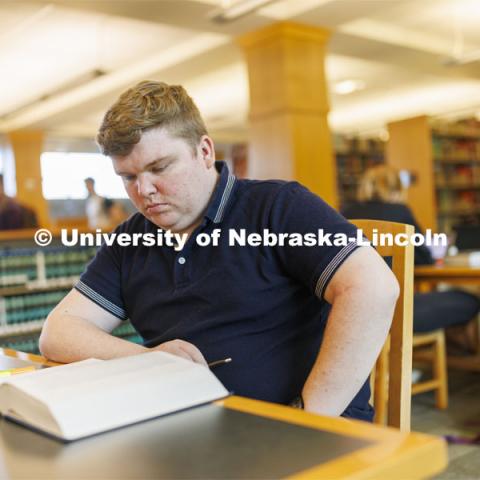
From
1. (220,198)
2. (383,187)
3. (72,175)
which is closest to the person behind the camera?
(220,198)

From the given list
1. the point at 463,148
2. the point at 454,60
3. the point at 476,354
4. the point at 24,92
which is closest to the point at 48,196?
the point at 24,92

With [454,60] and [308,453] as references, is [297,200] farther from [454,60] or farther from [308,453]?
[454,60]

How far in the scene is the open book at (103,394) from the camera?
75 centimetres

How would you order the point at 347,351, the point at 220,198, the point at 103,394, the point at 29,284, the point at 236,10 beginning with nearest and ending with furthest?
1. the point at 103,394
2. the point at 347,351
3. the point at 220,198
4. the point at 29,284
5. the point at 236,10

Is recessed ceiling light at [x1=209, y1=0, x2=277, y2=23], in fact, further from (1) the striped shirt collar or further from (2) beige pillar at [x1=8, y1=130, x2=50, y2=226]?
(2) beige pillar at [x1=8, y1=130, x2=50, y2=226]

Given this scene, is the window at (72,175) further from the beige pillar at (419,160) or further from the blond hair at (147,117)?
the blond hair at (147,117)

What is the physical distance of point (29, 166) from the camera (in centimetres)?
1110

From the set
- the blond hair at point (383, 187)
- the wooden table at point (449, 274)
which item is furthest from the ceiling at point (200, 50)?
the wooden table at point (449, 274)

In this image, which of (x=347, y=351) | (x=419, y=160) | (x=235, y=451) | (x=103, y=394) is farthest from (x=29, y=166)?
(x=235, y=451)

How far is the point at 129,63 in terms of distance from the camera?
707 centimetres

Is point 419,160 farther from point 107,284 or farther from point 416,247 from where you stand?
point 107,284

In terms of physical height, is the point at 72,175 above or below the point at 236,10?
below

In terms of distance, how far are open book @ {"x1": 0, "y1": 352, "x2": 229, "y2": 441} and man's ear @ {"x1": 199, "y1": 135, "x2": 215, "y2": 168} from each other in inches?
20.3

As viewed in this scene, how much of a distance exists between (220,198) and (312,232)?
238 mm
